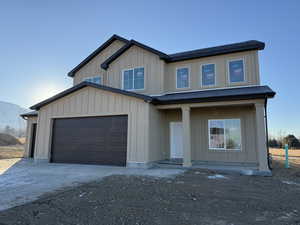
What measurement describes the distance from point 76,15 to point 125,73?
510 cm

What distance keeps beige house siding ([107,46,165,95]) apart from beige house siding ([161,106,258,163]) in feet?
5.92

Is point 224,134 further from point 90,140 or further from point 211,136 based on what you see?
point 90,140

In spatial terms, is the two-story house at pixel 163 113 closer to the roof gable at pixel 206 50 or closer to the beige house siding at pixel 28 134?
the roof gable at pixel 206 50

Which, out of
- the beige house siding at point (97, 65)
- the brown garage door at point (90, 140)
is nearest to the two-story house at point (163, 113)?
the brown garage door at point (90, 140)

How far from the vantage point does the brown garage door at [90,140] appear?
9.51 m

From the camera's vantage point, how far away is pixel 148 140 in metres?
8.78

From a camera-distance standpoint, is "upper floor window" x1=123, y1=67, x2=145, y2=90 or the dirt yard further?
"upper floor window" x1=123, y1=67, x2=145, y2=90

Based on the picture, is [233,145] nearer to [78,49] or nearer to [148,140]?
[148,140]

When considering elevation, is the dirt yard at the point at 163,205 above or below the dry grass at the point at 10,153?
above

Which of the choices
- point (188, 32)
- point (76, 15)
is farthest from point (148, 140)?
point (76, 15)

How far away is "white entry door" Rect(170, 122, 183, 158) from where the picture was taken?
10.6 metres

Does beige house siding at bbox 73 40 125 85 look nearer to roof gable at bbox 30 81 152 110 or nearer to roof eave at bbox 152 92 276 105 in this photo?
roof gable at bbox 30 81 152 110

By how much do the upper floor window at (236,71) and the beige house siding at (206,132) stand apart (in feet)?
5.20

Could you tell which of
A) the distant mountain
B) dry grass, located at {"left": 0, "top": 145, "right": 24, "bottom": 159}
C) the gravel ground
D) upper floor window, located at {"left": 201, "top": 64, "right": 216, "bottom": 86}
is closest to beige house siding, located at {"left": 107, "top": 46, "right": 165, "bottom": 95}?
upper floor window, located at {"left": 201, "top": 64, "right": 216, "bottom": 86}
